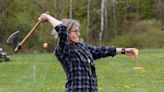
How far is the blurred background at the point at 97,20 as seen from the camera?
42.5 meters

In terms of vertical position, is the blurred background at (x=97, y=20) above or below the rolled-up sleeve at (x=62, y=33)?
below

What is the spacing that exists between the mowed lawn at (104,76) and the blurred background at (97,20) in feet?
50.7

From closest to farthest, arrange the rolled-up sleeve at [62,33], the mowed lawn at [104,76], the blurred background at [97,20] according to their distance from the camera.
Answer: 1. the rolled-up sleeve at [62,33]
2. the mowed lawn at [104,76]
3. the blurred background at [97,20]

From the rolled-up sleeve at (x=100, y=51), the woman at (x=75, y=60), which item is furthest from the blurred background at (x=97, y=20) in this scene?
the woman at (x=75, y=60)

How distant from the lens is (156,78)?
709 inches

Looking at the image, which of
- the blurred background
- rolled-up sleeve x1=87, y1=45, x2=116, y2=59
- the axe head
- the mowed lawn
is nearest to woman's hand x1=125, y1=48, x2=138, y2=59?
rolled-up sleeve x1=87, y1=45, x2=116, y2=59

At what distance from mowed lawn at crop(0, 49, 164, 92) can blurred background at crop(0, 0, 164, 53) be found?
15.4 meters

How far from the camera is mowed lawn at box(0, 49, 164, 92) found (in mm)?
15016

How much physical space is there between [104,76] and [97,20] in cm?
3291

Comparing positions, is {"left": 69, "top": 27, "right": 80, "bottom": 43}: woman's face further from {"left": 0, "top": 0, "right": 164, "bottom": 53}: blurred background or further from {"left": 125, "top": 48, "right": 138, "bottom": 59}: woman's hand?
{"left": 0, "top": 0, "right": 164, "bottom": 53}: blurred background

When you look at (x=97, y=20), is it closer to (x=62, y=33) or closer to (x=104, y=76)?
(x=104, y=76)

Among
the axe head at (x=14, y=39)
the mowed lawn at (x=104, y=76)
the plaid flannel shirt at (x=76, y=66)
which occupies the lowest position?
the mowed lawn at (x=104, y=76)

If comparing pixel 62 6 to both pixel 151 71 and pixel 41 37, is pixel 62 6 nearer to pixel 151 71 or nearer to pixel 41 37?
pixel 41 37

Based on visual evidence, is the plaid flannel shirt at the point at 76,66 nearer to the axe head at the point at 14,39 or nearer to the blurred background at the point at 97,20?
the axe head at the point at 14,39
